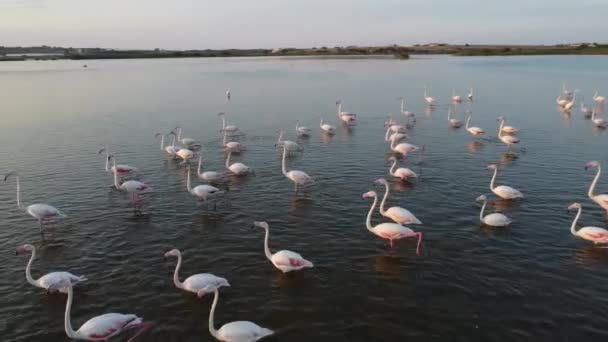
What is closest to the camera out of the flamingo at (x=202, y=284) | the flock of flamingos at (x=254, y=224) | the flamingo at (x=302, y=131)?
the flock of flamingos at (x=254, y=224)

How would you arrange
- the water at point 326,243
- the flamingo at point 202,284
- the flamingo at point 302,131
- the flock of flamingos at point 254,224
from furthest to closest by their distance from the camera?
the flamingo at point 302,131 → the flamingo at point 202,284 → the water at point 326,243 → the flock of flamingos at point 254,224

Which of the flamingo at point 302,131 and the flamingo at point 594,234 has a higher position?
the flamingo at point 302,131

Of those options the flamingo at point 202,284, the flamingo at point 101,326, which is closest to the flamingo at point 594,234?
the flamingo at point 202,284

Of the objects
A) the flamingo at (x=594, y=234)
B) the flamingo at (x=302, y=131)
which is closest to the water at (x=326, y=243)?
the flamingo at (x=594, y=234)

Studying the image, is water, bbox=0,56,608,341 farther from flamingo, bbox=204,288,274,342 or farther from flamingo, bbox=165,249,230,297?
flamingo, bbox=204,288,274,342

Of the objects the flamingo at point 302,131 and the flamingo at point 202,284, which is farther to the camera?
the flamingo at point 302,131

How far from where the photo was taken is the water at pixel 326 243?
1136 centimetres

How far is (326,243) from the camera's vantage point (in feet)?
51.0

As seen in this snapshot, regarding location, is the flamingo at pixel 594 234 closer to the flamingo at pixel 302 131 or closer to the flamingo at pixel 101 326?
the flamingo at pixel 101 326

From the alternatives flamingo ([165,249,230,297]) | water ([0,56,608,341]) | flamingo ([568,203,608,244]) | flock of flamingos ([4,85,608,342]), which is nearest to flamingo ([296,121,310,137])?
flock of flamingos ([4,85,608,342])

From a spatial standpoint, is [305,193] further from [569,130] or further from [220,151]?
[569,130]

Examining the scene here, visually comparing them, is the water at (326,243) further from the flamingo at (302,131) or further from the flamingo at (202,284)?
the flamingo at (302,131)

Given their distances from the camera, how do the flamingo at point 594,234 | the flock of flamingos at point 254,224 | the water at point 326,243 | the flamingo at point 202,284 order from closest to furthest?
the flock of flamingos at point 254,224 → the water at point 326,243 → the flamingo at point 202,284 → the flamingo at point 594,234

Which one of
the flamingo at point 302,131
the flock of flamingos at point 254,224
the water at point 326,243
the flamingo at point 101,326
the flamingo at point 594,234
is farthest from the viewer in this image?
the flamingo at point 302,131
